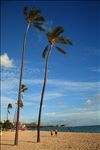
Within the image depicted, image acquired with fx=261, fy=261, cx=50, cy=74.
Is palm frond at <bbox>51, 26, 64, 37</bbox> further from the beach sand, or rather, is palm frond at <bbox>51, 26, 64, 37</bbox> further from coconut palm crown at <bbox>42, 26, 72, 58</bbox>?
the beach sand

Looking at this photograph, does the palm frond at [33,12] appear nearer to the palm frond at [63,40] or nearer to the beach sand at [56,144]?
the palm frond at [63,40]

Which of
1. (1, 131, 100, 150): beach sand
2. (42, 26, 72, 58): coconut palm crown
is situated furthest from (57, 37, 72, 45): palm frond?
(1, 131, 100, 150): beach sand

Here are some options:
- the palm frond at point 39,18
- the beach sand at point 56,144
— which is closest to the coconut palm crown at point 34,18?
the palm frond at point 39,18

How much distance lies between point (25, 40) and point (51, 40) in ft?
12.2

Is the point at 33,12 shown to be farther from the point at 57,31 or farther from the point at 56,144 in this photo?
the point at 56,144

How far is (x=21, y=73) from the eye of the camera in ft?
76.9

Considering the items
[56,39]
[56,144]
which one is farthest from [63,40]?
[56,144]

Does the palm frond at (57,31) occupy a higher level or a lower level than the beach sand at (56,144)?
higher

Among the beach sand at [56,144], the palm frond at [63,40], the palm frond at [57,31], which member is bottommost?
the beach sand at [56,144]

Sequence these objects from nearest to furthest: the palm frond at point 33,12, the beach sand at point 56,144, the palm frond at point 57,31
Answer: the beach sand at point 56,144 → the palm frond at point 33,12 → the palm frond at point 57,31

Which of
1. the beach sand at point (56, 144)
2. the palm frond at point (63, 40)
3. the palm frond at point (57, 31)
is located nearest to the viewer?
the beach sand at point (56, 144)

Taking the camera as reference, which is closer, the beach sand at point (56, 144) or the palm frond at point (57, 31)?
the beach sand at point (56, 144)

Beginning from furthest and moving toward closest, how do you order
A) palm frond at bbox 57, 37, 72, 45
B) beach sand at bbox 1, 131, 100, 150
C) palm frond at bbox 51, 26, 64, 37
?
palm frond at bbox 57, 37, 72, 45
palm frond at bbox 51, 26, 64, 37
beach sand at bbox 1, 131, 100, 150

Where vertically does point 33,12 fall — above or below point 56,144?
above
